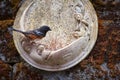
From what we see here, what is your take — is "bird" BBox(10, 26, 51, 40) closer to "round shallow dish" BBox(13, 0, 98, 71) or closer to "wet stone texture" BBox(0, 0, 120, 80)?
"round shallow dish" BBox(13, 0, 98, 71)

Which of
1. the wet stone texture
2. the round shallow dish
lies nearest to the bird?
the round shallow dish

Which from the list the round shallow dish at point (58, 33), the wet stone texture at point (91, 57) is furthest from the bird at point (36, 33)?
the wet stone texture at point (91, 57)

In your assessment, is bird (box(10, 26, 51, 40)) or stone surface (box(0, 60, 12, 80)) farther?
stone surface (box(0, 60, 12, 80))

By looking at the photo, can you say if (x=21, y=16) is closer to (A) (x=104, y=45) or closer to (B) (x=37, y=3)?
(B) (x=37, y=3)

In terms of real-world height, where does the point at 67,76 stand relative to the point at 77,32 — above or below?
below

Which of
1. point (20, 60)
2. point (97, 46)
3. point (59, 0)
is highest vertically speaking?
point (59, 0)

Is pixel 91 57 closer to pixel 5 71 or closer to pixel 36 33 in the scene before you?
pixel 36 33

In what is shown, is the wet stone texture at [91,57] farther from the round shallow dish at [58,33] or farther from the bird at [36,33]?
the bird at [36,33]

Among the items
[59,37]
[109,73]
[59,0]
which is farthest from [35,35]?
[109,73]
